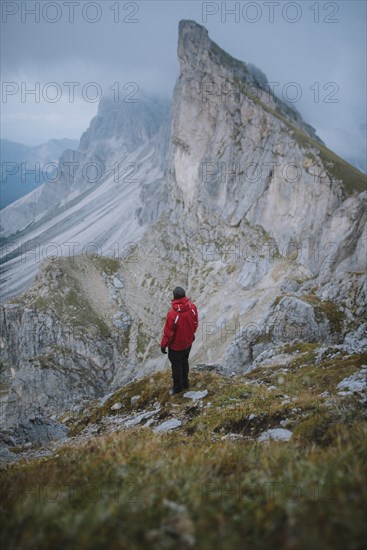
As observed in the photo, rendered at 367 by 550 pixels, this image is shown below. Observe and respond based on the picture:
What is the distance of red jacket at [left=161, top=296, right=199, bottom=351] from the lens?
10.9 metres

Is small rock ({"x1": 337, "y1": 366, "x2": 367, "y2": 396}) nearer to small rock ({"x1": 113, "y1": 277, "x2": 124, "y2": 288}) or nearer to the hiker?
the hiker

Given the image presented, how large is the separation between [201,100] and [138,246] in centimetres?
5364

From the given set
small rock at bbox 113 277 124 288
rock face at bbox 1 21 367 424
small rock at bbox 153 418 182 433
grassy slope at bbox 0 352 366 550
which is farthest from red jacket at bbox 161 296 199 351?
small rock at bbox 113 277 124 288

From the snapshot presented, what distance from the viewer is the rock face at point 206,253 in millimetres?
66625

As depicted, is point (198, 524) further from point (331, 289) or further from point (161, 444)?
point (331, 289)

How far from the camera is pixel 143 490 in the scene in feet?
11.9

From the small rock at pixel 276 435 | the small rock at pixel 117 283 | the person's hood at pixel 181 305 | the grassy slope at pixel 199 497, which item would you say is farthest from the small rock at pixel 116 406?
the small rock at pixel 117 283

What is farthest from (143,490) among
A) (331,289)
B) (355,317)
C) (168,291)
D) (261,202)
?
(168,291)

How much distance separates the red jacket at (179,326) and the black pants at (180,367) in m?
0.22

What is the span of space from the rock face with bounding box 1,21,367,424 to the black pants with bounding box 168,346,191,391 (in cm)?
2678

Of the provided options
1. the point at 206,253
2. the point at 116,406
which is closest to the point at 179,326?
the point at 116,406

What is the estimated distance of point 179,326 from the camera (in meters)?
11.0

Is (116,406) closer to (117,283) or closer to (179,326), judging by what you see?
(179,326)

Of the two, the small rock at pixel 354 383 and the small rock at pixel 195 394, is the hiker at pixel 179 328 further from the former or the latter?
the small rock at pixel 354 383
